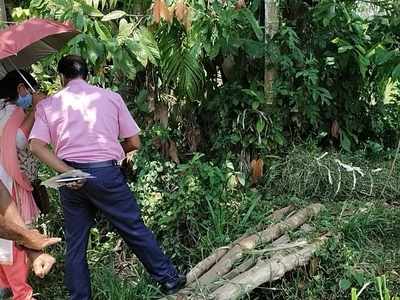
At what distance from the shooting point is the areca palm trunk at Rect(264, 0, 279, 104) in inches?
184

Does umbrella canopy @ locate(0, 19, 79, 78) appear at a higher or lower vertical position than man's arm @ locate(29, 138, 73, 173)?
higher

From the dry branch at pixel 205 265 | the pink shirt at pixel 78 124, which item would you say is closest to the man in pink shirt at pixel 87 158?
the pink shirt at pixel 78 124

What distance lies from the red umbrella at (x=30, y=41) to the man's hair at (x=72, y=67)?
0.20 m

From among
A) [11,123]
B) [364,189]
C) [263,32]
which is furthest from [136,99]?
[364,189]

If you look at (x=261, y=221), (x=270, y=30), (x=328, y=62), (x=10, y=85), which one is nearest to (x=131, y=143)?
(x=10, y=85)

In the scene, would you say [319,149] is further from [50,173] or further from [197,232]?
[50,173]

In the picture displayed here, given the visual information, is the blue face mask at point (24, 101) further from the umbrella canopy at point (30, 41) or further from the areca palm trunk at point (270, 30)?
the areca palm trunk at point (270, 30)

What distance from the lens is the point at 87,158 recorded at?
334 cm

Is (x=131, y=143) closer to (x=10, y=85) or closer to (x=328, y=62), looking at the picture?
(x=10, y=85)

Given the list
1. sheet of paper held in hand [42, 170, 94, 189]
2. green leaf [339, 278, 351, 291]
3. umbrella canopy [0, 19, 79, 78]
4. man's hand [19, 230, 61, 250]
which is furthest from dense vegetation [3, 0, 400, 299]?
man's hand [19, 230, 61, 250]

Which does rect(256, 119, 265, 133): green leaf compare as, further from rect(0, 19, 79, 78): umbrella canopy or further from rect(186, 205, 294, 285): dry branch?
rect(0, 19, 79, 78): umbrella canopy

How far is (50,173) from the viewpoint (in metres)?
4.97

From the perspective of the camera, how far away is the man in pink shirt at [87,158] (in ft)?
10.9

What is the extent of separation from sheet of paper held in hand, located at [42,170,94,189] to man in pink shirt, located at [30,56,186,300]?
4 centimetres
